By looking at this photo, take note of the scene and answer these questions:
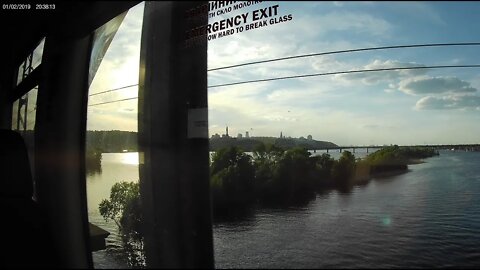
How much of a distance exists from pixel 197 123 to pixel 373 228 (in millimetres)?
1634

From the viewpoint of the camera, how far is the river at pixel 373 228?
2.25 m

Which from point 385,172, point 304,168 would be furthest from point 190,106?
point 385,172

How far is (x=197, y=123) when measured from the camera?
224 cm

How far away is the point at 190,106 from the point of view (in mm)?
2258

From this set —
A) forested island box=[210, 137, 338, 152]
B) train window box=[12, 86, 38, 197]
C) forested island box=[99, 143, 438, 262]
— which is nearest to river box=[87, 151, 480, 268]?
forested island box=[99, 143, 438, 262]

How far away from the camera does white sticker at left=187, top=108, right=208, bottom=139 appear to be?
2242 millimetres

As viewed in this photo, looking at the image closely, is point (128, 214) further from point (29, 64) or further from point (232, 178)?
point (29, 64)

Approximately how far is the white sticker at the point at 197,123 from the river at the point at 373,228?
2.36 ft

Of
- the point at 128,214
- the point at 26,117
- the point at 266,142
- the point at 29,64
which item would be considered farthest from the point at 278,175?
the point at 29,64

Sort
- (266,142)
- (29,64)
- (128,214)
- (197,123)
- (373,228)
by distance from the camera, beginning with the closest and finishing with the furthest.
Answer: (197,123), (373,228), (266,142), (128,214), (29,64)

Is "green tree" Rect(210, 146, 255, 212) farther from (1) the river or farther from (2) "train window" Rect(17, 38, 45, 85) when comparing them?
(2) "train window" Rect(17, 38, 45, 85)

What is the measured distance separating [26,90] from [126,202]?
3.17 meters
